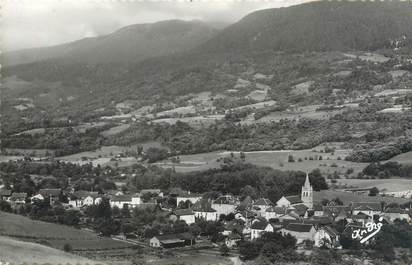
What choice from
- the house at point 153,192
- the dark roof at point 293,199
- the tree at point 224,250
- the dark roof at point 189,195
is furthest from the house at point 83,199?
the tree at point 224,250

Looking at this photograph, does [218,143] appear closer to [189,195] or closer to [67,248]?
[189,195]

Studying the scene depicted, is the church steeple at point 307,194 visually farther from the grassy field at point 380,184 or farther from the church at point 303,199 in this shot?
the grassy field at point 380,184

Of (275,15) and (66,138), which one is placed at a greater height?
(275,15)

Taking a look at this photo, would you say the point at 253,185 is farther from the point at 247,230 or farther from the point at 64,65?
the point at 64,65

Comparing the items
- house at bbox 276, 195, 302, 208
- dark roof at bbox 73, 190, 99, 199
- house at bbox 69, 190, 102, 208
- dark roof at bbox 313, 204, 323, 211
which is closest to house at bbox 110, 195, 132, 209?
house at bbox 69, 190, 102, 208

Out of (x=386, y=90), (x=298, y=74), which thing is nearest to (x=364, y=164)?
(x=386, y=90)
